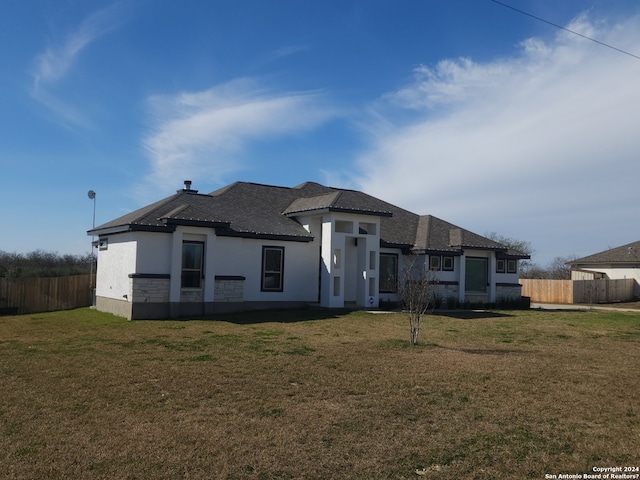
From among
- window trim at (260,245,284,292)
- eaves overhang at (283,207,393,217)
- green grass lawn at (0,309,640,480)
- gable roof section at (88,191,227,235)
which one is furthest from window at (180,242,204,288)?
green grass lawn at (0,309,640,480)

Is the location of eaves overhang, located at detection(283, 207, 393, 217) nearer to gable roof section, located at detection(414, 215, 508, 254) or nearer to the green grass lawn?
gable roof section, located at detection(414, 215, 508, 254)

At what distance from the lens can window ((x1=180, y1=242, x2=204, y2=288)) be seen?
1997 cm

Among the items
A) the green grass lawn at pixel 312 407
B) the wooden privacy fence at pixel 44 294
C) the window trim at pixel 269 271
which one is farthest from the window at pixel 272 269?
the wooden privacy fence at pixel 44 294

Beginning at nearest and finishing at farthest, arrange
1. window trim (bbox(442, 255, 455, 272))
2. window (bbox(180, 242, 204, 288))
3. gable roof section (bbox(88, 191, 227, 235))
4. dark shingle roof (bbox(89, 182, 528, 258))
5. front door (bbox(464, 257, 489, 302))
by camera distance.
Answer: gable roof section (bbox(88, 191, 227, 235)), window (bbox(180, 242, 204, 288)), dark shingle roof (bbox(89, 182, 528, 258)), window trim (bbox(442, 255, 455, 272)), front door (bbox(464, 257, 489, 302))

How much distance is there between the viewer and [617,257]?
42.7 m

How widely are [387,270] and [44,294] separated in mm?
15735

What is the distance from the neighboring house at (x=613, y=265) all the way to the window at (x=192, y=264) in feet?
107

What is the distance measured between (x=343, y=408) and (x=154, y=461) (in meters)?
2.89

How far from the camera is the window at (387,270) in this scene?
2472 cm

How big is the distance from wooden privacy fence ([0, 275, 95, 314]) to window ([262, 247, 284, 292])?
29.2ft

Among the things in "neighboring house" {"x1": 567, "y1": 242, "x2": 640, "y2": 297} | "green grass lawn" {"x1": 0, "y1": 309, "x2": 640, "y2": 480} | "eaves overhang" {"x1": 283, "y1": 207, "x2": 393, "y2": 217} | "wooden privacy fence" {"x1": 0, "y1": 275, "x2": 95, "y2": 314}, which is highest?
"eaves overhang" {"x1": 283, "y1": 207, "x2": 393, "y2": 217}

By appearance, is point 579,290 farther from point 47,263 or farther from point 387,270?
point 47,263

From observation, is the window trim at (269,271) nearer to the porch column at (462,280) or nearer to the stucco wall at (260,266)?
the stucco wall at (260,266)

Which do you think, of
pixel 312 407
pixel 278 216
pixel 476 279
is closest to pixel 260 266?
pixel 278 216
